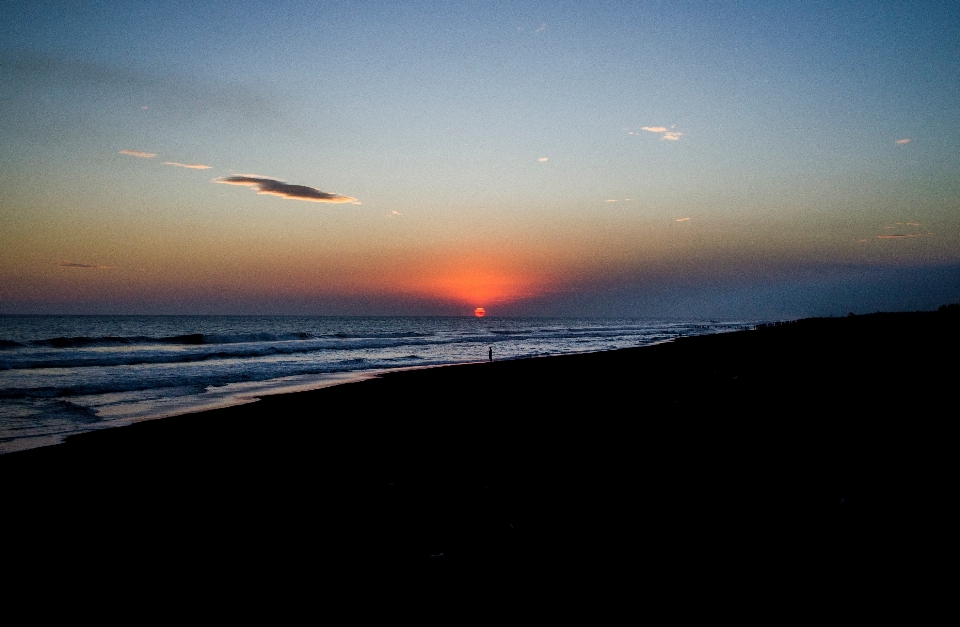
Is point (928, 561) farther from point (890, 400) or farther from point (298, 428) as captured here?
point (298, 428)

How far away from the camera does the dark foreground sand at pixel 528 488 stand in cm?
461

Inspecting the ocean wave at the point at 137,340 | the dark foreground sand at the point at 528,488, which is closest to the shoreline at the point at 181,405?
the dark foreground sand at the point at 528,488

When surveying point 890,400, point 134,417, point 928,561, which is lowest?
point 134,417

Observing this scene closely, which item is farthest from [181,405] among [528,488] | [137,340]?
[137,340]

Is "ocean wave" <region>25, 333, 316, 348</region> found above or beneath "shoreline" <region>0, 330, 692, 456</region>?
above

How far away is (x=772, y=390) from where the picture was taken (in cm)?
955

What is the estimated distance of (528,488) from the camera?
6441 mm

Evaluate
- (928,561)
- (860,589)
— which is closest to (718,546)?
(860,589)

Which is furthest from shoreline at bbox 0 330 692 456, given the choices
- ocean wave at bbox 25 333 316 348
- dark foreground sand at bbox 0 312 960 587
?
ocean wave at bbox 25 333 316 348

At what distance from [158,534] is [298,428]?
562cm

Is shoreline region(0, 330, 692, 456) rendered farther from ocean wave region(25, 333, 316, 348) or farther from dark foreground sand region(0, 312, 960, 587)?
ocean wave region(25, 333, 316, 348)

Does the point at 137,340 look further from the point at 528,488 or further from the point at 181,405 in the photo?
the point at 528,488

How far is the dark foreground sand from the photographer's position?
4.61 m

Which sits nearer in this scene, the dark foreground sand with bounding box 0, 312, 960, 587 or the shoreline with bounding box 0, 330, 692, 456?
the dark foreground sand with bounding box 0, 312, 960, 587
